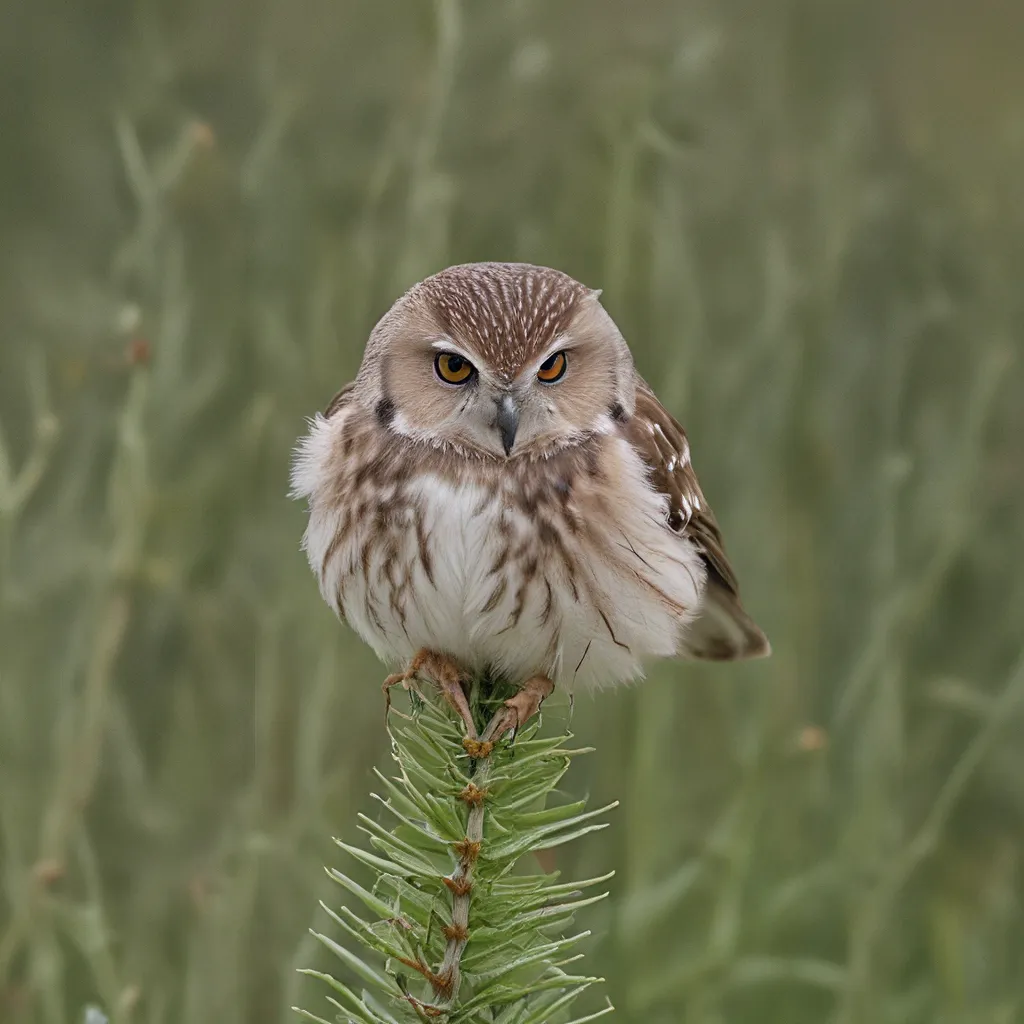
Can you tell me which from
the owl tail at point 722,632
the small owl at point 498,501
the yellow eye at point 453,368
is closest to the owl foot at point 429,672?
the small owl at point 498,501

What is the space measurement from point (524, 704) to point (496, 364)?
352mm

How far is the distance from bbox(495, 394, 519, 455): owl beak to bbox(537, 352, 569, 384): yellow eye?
61 millimetres

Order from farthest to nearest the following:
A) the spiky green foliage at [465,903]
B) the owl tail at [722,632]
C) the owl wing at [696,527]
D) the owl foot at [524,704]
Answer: the owl tail at [722,632] < the owl wing at [696,527] < the owl foot at [524,704] < the spiky green foliage at [465,903]

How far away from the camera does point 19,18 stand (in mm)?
1679

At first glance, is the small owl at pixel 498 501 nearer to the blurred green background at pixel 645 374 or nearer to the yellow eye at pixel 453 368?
the yellow eye at pixel 453 368

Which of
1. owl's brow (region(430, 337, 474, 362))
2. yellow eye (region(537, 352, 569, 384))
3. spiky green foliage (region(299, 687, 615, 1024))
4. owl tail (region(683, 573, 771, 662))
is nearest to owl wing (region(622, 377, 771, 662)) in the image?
owl tail (region(683, 573, 771, 662))

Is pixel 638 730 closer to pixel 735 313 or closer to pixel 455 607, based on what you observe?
pixel 455 607

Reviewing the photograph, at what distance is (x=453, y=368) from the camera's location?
1293 millimetres

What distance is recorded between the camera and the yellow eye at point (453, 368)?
1276 millimetres

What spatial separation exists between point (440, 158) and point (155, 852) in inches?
37.9

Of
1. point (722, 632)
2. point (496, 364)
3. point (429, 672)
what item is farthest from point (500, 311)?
point (722, 632)

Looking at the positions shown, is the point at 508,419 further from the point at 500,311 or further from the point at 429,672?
the point at 429,672

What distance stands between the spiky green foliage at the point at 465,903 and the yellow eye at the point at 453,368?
531 millimetres

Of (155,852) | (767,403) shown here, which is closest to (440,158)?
(767,403)
